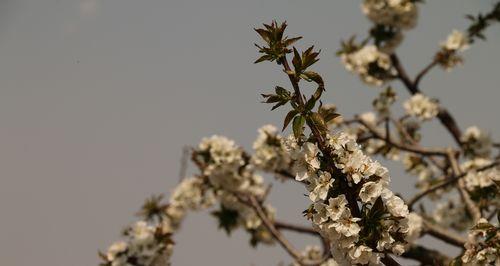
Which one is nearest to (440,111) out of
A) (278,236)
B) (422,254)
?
(422,254)

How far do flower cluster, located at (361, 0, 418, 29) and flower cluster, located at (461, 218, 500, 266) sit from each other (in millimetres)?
5946

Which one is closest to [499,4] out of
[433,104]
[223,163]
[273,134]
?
[433,104]

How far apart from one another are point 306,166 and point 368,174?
353 mm

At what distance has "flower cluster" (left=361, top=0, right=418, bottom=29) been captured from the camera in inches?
343

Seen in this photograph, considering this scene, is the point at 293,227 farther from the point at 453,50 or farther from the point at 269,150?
the point at 453,50

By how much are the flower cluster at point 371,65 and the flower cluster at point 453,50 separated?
2.91 ft

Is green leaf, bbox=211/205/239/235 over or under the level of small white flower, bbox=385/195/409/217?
over

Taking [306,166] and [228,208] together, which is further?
[228,208]

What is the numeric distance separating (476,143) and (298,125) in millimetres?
6689

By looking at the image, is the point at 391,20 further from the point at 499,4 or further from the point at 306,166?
the point at 306,166

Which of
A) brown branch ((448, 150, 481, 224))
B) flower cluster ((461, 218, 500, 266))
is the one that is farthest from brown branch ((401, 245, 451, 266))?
flower cluster ((461, 218, 500, 266))

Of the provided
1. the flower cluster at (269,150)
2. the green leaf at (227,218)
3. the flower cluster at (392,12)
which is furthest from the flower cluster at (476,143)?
the green leaf at (227,218)

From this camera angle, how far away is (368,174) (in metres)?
2.96

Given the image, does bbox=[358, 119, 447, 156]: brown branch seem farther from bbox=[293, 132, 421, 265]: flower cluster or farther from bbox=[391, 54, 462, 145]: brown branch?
bbox=[293, 132, 421, 265]: flower cluster
